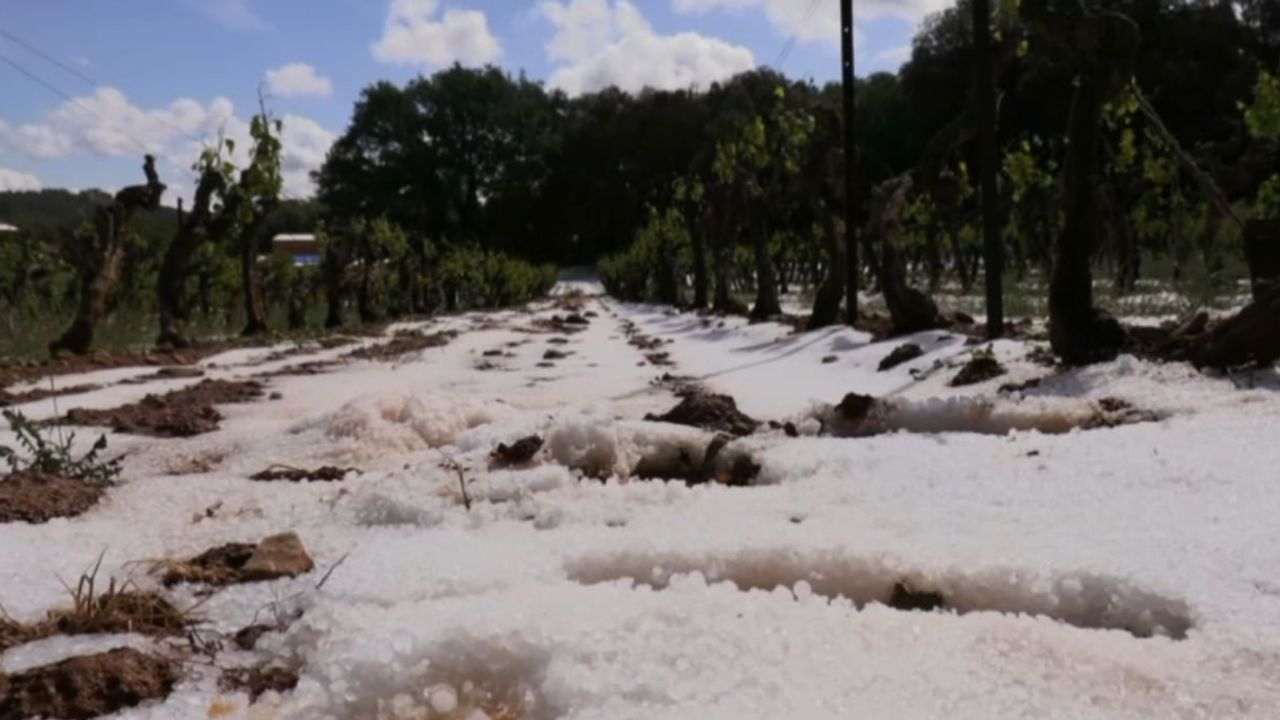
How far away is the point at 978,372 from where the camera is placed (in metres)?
6.08

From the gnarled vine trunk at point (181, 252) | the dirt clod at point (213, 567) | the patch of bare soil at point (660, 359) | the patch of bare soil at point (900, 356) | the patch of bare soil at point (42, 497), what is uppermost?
the gnarled vine trunk at point (181, 252)

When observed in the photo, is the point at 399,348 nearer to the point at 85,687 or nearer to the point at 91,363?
the point at 91,363

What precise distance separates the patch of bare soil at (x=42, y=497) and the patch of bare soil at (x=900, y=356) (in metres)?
5.57

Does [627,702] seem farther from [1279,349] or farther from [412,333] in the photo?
[412,333]

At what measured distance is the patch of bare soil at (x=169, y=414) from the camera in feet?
16.7

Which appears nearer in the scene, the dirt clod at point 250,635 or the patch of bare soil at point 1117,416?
the dirt clod at point 250,635

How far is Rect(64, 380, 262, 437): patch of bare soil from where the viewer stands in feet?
16.7

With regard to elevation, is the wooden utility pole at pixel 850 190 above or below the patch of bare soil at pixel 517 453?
above

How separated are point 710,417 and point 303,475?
5.51ft

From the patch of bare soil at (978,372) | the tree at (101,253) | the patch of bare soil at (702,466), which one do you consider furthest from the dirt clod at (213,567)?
the tree at (101,253)

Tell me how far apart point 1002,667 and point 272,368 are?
8.84 metres

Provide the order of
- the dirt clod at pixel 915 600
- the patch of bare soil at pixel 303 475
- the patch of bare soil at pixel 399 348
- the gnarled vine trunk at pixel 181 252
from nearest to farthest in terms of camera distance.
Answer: the dirt clod at pixel 915 600, the patch of bare soil at pixel 303 475, the patch of bare soil at pixel 399 348, the gnarled vine trunk at pixel 181 252

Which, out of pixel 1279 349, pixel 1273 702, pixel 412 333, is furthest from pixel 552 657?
pixel 412 333

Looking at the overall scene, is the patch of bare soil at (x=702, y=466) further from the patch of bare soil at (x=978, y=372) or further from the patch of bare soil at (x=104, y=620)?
the patch of bare soil at (x=978, y=372)
